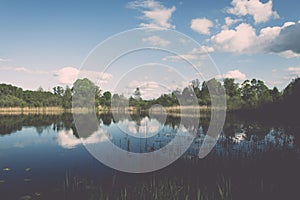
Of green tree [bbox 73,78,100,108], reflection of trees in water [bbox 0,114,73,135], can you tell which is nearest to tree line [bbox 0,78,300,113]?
green tree [bbox 73,78,100,108]

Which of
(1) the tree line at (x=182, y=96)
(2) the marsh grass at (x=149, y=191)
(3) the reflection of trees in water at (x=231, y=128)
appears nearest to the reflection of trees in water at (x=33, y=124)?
(3) the reflection of trees in water at (x=231, y=128)

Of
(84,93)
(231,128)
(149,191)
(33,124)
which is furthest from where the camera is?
(84,93)

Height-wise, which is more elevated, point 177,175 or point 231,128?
point 231,128

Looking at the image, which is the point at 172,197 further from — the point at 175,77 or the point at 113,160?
the point at 175,77

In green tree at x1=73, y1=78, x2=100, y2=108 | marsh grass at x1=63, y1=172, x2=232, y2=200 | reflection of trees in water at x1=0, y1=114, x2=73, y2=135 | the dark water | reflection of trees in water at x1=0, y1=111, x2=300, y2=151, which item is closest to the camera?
marsh grass at x1=63, y1=172, x2=232, y2=200

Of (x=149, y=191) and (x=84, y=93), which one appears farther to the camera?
(x=84, y=93)

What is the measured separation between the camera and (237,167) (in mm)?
7445

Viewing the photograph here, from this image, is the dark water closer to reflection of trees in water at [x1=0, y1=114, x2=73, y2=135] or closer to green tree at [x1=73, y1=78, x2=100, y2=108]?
reflection of trees in water at [x1=0, y1=114, x2=73, y2=135]

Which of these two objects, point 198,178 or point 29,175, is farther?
point 29,175

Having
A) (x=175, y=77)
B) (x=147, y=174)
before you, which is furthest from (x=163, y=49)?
(x=147, y=174)

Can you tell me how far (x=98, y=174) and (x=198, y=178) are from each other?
3219 millimetres

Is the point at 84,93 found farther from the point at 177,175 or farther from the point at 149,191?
the point at 149,191

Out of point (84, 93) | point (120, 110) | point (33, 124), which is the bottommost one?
point (33, 124)

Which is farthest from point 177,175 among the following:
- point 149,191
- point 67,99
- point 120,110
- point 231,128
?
point 67,99
